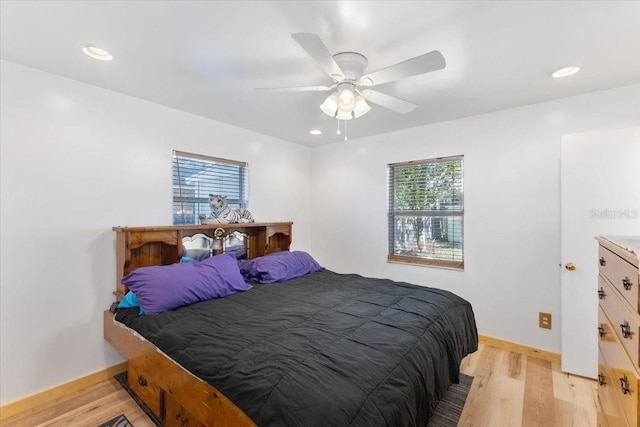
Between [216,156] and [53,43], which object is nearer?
[53,43]

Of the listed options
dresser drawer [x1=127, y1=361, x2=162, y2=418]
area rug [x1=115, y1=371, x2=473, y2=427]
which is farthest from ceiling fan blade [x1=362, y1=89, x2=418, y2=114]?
dresser drawer [x1=127, y1=361, x2=162, y2=418]

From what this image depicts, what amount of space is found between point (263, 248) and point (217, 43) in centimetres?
221

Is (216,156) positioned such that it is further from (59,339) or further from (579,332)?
(579,332)

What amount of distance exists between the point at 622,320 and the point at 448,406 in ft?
4.45

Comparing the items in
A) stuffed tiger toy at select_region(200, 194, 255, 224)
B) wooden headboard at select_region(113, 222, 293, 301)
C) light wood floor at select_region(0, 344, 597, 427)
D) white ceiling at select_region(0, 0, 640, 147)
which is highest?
white ceiling at select_region(0, 0, 640, 147)

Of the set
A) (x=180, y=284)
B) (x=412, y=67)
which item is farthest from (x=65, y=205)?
(x=412, y=67)

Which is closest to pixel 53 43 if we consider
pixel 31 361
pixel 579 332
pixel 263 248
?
pixel 31 361

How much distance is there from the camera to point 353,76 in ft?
6.23

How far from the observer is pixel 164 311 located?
2.00 meters

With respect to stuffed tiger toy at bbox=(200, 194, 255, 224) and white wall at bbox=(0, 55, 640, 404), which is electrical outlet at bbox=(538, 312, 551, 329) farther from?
stuffed tiger toy at bbox=(200, 194, 255, 224)

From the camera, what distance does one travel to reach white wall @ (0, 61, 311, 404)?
202 centimetres

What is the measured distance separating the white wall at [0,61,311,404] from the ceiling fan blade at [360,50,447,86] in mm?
2135

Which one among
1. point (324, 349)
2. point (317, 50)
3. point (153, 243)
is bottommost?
point (324, 349)

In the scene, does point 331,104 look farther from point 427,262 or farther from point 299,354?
point 427,262
